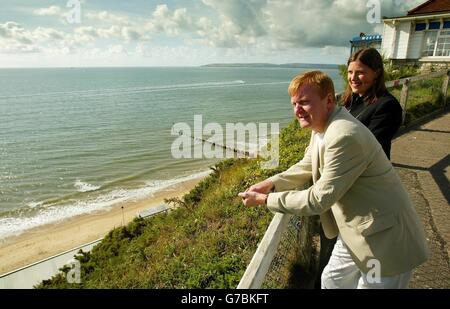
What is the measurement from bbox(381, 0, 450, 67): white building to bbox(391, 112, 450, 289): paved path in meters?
19.6

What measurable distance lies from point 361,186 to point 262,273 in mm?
849

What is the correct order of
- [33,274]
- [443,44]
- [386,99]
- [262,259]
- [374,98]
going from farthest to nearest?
[443,44]
[33,274]
[374,98]
[386,99]
[262,259]

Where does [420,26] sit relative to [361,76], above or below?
above

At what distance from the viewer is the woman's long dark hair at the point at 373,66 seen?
305cm

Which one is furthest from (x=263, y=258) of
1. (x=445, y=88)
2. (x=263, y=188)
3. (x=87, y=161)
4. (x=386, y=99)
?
(x=87, y=161)

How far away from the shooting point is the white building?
25.2 metres

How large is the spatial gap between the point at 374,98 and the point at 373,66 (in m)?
0.32

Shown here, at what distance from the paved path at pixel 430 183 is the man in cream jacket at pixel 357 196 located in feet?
5.63

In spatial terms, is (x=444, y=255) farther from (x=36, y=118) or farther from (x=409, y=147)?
(x=36, y=118)

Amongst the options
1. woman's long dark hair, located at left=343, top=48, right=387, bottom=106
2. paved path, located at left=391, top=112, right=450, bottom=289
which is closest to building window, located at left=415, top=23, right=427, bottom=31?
paved path, located at left=391, top=112, right=450, bottom=289

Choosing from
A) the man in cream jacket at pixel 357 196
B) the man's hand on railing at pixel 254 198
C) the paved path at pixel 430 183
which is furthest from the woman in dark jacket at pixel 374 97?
the paved path at pixel 430 183

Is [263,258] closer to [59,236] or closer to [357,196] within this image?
[357,196]

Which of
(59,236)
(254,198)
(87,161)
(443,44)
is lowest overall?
(87,161)

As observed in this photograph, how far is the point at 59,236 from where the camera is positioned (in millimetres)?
13188
